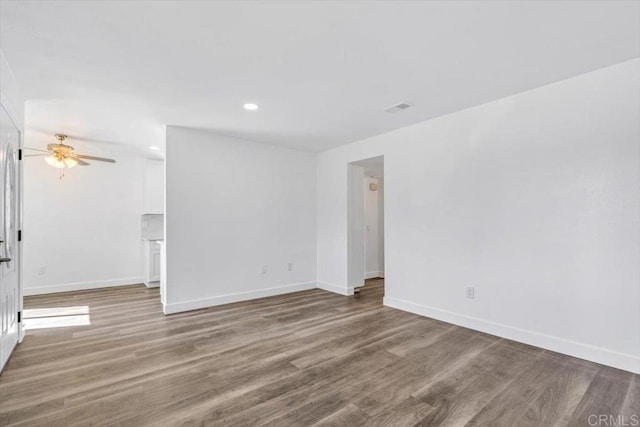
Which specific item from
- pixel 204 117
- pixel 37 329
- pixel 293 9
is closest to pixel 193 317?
pixel 37 329

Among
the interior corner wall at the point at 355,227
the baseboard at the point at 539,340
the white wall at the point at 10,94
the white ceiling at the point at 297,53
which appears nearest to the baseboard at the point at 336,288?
the interior corner wall at the point at 355,227

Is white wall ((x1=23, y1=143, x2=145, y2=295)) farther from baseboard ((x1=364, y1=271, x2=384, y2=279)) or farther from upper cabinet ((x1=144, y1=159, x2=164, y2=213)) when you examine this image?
baseboard ((x1=364, y1=271, x2=384, y2=279))

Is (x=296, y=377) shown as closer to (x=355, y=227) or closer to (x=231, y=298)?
(x=231, y=298)

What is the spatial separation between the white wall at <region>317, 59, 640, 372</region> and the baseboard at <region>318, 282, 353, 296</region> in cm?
95

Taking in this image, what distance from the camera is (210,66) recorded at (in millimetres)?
2535

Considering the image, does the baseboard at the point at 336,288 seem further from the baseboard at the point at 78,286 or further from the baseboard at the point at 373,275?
the baseboard at the point at 78,286

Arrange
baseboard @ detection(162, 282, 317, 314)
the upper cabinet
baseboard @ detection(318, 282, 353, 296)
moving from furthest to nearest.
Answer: the upper cabinet
baseboard @ detection(318, 282, 353, 296)
baseboard @ detection(162, 282, 317, 314)

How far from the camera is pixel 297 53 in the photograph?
2350 mm

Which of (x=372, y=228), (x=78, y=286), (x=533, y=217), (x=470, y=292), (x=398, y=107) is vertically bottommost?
(x=78, y=286)

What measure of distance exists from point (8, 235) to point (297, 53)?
292 cm

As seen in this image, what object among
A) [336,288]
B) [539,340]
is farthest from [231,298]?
[539,340]

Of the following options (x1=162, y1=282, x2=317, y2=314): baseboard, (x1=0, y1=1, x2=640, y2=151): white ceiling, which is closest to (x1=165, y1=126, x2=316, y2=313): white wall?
(x1=162, y1=282, x2=317, y2=314): baseboard

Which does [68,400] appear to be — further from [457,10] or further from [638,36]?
[638,36]

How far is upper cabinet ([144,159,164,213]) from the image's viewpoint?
5.87 m
